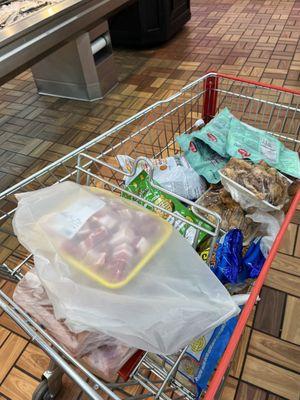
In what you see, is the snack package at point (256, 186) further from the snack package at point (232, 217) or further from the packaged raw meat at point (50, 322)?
the packaged raw meat at point (50, 322)

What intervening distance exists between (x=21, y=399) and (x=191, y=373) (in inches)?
25.8

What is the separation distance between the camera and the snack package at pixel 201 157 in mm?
934

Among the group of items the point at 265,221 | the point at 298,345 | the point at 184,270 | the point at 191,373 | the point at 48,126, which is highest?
the point at 184,270

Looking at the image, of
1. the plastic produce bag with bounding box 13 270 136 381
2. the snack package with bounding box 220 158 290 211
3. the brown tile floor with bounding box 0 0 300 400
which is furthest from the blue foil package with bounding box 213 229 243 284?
the brown tile floor with bounding box 0 0 300 400

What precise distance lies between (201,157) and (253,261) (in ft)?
1.17

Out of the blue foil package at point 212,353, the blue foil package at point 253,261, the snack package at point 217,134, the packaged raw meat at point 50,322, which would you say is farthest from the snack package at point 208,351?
the snack package at point 217,134

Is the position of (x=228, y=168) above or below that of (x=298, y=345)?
above

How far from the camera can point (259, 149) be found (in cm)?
92

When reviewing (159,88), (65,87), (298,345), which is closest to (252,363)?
(298,345)

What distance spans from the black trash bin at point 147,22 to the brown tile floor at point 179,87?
0.11m

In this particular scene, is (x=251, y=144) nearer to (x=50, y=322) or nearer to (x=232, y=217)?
(x=232, y=217)

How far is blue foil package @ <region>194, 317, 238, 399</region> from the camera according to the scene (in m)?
0.68

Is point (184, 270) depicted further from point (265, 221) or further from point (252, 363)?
point (252, 363)

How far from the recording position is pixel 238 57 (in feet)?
8.95
